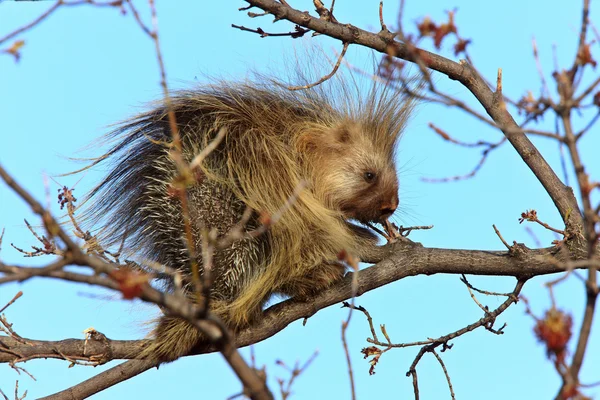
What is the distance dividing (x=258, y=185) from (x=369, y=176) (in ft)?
2.28

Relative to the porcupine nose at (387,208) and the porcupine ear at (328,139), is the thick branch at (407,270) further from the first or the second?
the porcupine ear at (328,139)

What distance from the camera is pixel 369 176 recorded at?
12.2 feet

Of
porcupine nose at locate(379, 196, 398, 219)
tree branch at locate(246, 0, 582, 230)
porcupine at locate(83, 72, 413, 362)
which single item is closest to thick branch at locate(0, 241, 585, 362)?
porcupine at locate(83, 72, 413, 362)

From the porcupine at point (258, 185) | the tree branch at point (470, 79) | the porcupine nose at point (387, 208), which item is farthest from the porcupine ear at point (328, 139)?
the tree branch at point (470, 79)

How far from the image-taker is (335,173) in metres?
3.69

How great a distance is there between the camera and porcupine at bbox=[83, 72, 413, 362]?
310cm

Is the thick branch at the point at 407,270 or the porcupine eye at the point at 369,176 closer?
the thick branch at the point at 407,270

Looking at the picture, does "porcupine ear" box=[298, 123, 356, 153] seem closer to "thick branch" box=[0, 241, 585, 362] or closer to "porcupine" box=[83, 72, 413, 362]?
"porcupine" box=[83, 72, 413, 362]

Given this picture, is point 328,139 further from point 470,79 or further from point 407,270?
point 407,270

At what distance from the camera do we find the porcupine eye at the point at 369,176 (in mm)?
3709

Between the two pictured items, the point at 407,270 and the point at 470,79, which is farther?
the point at 470,79

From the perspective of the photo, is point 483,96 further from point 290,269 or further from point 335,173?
point 290,269

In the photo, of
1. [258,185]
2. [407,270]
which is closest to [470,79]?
[407,270]

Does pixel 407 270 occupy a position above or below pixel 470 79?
below
